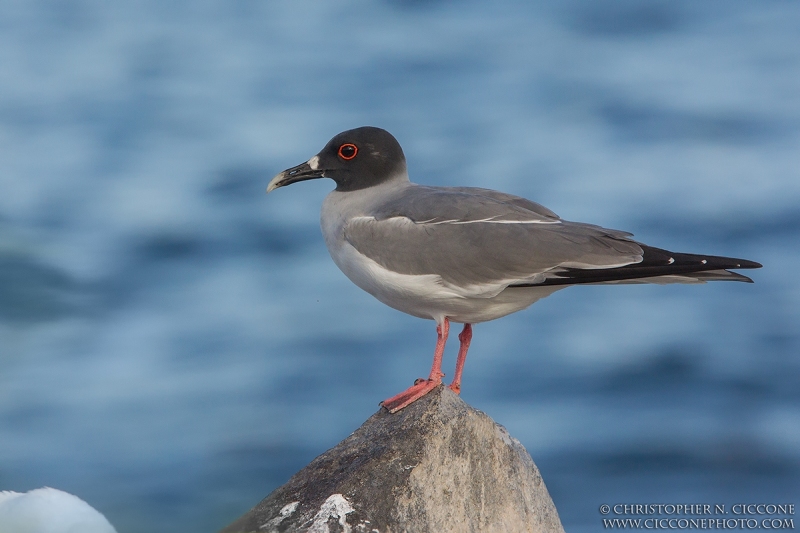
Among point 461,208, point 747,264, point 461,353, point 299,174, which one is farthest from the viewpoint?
point 299,174

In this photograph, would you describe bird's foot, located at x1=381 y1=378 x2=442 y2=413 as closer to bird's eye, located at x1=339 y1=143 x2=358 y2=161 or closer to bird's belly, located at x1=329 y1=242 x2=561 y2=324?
bird's belly, located at x1=329 y1=242 x2=561 y2=324

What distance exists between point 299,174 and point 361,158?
0.67 meters

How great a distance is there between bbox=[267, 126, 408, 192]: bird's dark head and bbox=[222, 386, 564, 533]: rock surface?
2556mm

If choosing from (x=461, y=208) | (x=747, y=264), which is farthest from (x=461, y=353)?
(x=747, y=264)

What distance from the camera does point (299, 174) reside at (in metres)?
8.62

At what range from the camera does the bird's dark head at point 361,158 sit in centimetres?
839

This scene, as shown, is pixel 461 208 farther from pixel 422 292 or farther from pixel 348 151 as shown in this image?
pixel 348 151

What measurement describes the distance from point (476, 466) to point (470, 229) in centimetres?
201

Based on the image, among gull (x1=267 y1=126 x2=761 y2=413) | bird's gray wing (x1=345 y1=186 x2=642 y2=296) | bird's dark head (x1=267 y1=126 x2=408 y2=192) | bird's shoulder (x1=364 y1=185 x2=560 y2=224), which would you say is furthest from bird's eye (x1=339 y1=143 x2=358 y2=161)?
bird's gray wing (x1=345 y1=186 x2=642 y2=296)

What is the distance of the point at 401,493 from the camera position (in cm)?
579

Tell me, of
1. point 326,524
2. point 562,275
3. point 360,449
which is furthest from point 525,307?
point 326,524

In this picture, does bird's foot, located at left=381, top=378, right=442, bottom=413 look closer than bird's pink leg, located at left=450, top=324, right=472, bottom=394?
Yes

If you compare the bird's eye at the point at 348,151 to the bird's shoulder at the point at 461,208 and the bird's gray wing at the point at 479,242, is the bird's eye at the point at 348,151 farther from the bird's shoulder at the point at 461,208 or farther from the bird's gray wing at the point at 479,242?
the bird's gray wing at the point at 479,242

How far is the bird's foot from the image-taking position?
6.82m
